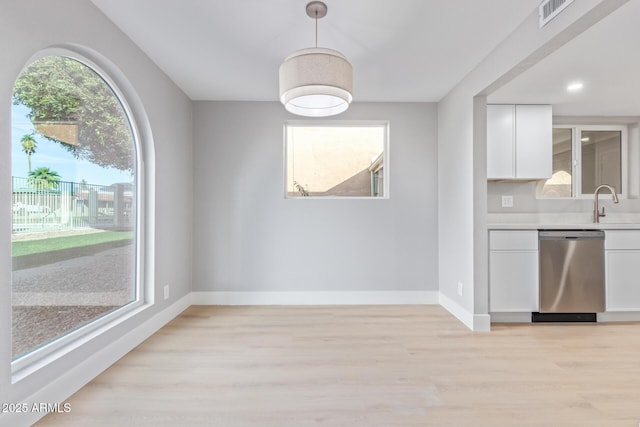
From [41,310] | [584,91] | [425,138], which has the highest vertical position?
[584,91]

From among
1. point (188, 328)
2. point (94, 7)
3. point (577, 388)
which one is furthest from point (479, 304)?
point (94, 7)

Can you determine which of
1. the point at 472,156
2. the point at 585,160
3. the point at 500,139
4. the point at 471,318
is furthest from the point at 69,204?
the point at 585,160

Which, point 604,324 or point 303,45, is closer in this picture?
point 303,45

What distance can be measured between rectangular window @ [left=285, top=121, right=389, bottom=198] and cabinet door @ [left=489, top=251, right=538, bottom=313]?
1.46 metres

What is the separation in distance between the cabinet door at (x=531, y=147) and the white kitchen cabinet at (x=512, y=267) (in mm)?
862

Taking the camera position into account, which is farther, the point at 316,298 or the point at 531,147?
the point at 316,298

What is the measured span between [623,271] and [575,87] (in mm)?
1897

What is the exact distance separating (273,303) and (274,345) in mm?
1213

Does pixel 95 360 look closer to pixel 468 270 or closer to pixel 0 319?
pixel 0 319

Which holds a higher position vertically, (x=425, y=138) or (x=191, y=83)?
(x=191, y=83)

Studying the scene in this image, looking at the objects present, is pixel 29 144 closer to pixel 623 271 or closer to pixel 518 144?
pixel 518 144

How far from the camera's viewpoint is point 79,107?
86.4 inches

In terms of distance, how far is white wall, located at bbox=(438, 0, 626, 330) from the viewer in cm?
207

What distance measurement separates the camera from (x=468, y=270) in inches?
124
